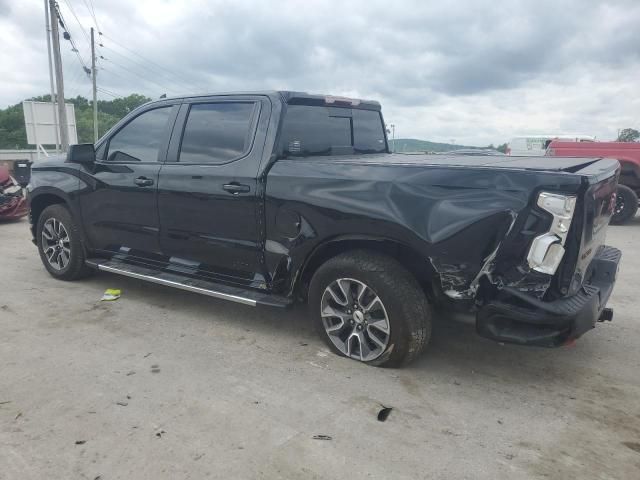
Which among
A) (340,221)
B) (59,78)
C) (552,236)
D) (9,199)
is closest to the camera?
(552,236)

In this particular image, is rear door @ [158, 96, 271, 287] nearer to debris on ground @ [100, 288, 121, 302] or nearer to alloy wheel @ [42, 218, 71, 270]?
debris on ground @ [100, 288, 121, 302]

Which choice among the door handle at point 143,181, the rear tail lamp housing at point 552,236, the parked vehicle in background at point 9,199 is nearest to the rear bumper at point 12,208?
the parked vehicle in background at point 9,199

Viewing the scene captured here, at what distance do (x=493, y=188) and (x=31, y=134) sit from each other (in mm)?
18698

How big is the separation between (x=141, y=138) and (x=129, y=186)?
446 mm

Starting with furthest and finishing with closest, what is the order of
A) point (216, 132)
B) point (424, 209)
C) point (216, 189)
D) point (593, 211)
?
point (216, 132)
point (216, 189)
point (424, 209)
point (593, 211)

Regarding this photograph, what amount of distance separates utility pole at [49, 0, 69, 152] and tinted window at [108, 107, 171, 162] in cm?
1744

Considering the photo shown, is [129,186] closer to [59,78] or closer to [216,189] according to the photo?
[216,189]

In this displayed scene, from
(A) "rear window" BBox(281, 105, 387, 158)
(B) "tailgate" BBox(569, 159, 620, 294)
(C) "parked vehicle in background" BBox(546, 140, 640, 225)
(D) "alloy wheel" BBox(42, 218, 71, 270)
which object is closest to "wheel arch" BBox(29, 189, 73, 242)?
(D) "alloy wheel" BBox(42, 218, 71, 270)

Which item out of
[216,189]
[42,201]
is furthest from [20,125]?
[216,189]

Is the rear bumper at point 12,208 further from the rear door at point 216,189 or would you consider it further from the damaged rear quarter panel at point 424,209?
the damaged rear quarter panel at point 424,209

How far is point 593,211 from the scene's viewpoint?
302cm

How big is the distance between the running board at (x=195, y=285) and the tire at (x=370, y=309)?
36 centimetres

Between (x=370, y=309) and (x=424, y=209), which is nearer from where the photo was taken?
(x=424, y=209)

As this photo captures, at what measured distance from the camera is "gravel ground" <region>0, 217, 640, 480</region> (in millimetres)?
2545
